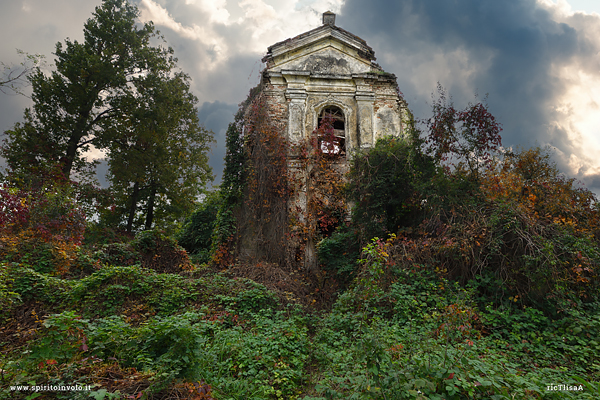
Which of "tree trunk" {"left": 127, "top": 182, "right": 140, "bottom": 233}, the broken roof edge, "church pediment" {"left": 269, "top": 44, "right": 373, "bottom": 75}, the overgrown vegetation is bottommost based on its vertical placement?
the overgrown vegetation

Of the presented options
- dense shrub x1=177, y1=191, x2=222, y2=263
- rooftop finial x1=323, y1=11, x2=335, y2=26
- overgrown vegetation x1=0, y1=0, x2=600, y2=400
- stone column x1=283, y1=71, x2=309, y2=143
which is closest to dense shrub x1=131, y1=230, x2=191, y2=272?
overgrown vegetation x1=0, y1=0, x2=600, y2=400

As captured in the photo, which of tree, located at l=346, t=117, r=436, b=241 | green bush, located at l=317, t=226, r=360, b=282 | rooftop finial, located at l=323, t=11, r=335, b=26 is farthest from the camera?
rooftop finial, located at l=323, t=11, r=335, b=26

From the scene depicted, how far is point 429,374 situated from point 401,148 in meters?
7.18

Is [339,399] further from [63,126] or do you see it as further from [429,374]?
[63,126]

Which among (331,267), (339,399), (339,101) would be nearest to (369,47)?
(339,101)

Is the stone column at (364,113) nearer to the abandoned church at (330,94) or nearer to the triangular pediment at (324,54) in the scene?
the abandoned church at (330,94)

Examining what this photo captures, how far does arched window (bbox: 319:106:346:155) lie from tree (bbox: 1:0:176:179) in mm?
10281

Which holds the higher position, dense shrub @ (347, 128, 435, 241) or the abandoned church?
the abandoned church

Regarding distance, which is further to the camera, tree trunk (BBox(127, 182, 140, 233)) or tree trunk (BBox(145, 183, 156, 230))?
tree trunk (BBox(145, 183, 156, 230))

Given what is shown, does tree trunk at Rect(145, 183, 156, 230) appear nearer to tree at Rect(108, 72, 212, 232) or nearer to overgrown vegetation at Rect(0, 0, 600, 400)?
tree at Rect(108, 72, 212, 232)

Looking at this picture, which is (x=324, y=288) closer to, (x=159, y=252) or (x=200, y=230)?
(x=159, y=252)

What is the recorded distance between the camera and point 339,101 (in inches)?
547

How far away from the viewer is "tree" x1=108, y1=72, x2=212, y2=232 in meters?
16.7

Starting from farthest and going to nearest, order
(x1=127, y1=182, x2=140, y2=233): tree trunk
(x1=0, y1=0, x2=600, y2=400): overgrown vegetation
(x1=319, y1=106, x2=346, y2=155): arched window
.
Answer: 1. (x1=127, y1=182, x2=140, y2=233): tree trunk
2. (x1=319, y1=106, x2=346, y2=155): arched window
3. (x1=0, y1=0, x2=600, y2=400): overgrown vegetation
